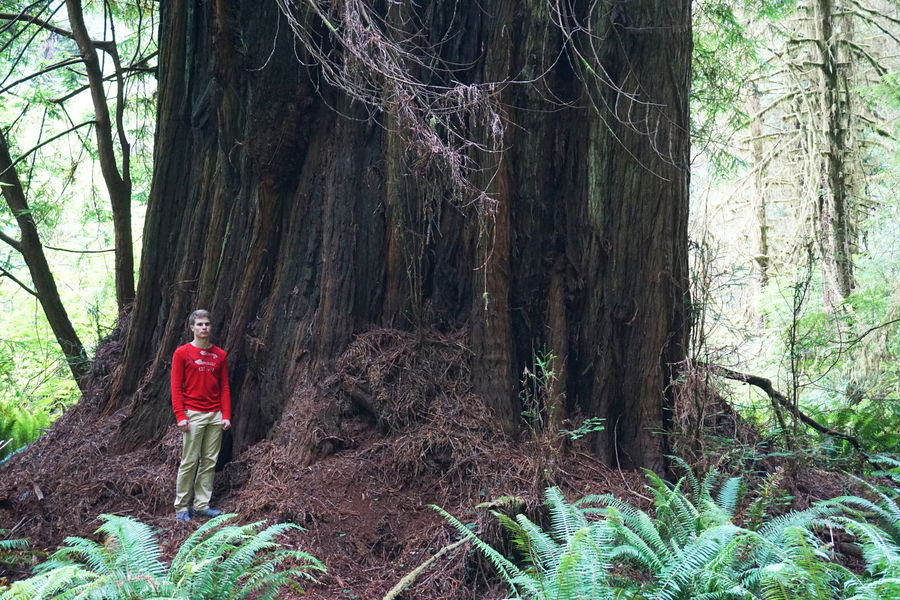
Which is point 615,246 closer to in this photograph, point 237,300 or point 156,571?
point 237,300

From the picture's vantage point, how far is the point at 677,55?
5246mm

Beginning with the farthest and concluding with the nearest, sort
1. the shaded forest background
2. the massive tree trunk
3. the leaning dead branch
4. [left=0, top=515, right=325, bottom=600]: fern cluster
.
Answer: the leaning dead branch, the massive tree trunk, the shaded forest background, [left=0, top=515, right=325, bottom=600]: fern cluster

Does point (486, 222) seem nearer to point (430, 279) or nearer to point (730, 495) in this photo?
point (430, 279)

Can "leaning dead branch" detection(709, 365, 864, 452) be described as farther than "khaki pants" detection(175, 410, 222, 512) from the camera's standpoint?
Yes

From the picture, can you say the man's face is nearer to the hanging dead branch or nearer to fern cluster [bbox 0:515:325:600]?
fern cluster [bbox 0:515:325:600]

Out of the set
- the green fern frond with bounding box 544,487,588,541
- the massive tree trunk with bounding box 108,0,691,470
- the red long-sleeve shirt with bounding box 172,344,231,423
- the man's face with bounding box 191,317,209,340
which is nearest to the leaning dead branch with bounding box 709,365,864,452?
the massive tree trunk with bounding box 108,0,691,470

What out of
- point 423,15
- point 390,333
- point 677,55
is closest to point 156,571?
point 390,333

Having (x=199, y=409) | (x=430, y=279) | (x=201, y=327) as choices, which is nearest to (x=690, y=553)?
(x=430, y=279)

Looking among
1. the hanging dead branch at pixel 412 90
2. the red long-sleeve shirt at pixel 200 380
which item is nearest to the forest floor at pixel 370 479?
the red long-sleeve shirt at pixel 200 380

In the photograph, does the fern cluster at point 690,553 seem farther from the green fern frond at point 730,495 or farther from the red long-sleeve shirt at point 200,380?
the red long-sleeve shirt at point 200,380

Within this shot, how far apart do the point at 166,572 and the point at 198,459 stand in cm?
136

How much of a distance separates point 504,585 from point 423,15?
14.4ft

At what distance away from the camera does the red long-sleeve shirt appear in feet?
17.8

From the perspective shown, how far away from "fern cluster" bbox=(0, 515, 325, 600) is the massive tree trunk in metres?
1.68
